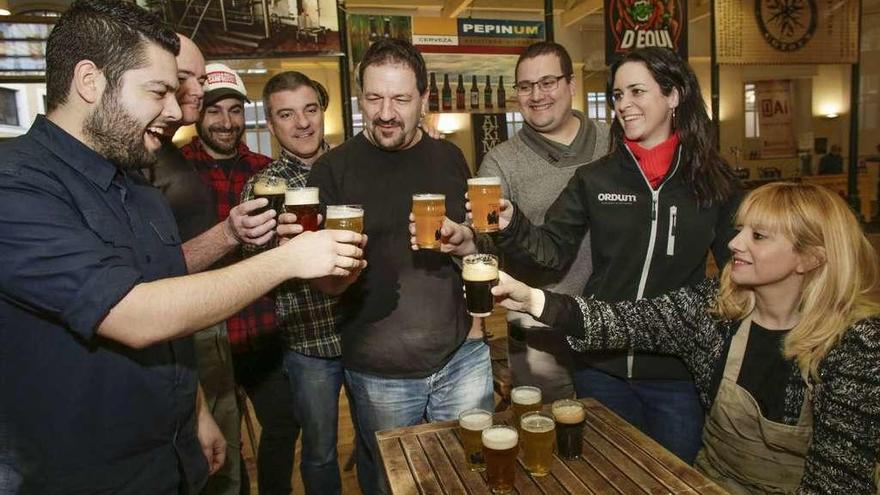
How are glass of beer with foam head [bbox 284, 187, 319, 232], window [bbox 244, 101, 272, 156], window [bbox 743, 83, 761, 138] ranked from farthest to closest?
window [bbox 244, 101, 272, 156], window [bbox 743, 83, 761, 138], glass of beer with foam head [bbox 284, 187, 319, 232]

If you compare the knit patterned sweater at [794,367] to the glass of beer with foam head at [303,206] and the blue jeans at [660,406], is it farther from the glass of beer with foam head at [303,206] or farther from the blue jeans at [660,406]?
the glass of beer with foam head at [303,206]

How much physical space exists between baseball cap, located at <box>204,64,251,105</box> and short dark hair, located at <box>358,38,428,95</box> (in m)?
0.95

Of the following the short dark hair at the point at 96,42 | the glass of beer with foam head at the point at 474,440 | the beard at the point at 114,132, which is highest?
the short dark hair at the point at 96,42

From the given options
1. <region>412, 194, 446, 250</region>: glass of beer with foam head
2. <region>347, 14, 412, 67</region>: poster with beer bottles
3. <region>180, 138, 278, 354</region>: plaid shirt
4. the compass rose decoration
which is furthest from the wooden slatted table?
the compass rose decoration

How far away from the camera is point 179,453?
63.1 inches

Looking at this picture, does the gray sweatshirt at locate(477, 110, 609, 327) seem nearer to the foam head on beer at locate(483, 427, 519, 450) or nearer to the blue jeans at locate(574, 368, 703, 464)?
the blue jeans at locate(574, 368, 703, 464)

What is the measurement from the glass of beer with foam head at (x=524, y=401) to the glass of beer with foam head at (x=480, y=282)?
27 cm

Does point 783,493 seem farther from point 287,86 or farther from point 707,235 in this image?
point 287,86

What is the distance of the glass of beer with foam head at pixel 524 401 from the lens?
5.77 ft

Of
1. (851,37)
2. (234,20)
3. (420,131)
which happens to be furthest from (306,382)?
(851,37)

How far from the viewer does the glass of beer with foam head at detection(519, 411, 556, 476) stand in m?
1.51

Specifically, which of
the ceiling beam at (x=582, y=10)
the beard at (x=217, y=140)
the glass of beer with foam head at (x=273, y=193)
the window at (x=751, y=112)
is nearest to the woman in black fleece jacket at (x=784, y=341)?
the glass of beer with foam head at (x=273, y=193)

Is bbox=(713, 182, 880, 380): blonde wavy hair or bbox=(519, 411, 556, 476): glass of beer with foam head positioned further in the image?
bbox=(713, 182, 880, 380): blonde wavy hair

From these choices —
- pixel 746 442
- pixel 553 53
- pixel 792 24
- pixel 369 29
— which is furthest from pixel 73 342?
pixel 792 24
